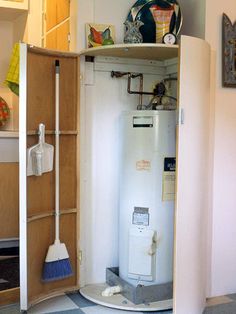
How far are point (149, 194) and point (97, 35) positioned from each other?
121 centimetres

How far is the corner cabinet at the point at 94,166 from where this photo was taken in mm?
2838

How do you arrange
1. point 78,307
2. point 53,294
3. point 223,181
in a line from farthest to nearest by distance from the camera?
point 223,181 < point 53,294 < point 78,307

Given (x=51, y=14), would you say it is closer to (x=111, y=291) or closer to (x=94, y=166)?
(x=94, y=166)

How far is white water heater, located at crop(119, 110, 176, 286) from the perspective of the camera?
318cm

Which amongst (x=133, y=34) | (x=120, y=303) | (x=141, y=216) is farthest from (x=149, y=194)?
(x=133, y=34)

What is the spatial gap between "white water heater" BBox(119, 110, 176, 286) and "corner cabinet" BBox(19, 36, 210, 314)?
26 centimetres

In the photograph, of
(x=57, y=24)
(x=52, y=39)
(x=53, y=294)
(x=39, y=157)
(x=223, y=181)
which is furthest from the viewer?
(x=52, y=39)

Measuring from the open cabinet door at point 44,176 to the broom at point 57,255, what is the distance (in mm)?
37

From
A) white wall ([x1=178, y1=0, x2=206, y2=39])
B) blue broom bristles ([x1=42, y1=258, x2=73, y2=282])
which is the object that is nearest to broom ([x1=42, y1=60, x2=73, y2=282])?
blue broom bristles ([x1=42, y1=258, x2=73, y2=282])

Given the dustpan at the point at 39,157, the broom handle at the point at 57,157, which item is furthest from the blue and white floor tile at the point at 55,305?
the dustpan at the point at 39,157

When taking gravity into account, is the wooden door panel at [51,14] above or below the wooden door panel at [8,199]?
above

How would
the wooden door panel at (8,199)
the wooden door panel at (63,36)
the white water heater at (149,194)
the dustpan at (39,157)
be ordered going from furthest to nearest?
the wooden door panel at (8,199), the wooden door panel at (63,36), the white water heater at (149,194), the dustpan at (39,157)

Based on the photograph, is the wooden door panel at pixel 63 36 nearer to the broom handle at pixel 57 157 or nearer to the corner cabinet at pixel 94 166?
the corner cabinet at pixel 94 166

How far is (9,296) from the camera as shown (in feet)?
10.3
